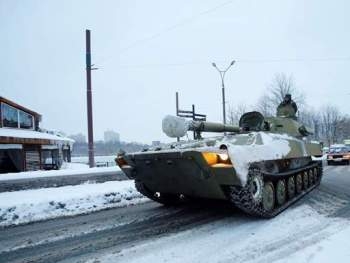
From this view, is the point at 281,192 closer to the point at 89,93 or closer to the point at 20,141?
the point at 89,93

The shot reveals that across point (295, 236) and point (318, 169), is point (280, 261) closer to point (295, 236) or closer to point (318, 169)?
point (295, 236)

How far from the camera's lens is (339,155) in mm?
29719

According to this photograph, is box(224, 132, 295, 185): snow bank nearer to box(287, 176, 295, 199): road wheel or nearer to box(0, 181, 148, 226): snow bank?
box(287, 176, 295, 199): road wheel

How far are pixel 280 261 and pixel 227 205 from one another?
4.30m

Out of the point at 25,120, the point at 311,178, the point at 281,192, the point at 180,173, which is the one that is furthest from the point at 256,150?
the point at 25,120

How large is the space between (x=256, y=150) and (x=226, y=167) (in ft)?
3.69

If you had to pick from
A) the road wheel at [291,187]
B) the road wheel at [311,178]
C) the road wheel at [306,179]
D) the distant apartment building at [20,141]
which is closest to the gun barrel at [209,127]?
the road wheel at [291,187]

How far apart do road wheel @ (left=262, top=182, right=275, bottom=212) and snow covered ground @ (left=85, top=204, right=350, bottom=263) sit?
13.6 inches

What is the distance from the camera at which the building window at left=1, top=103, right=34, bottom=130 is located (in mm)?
27438

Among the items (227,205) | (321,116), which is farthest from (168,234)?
(321,116)

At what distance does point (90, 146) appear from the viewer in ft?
58.4

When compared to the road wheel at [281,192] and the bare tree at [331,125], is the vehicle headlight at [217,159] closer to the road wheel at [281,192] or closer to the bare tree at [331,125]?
the road wheel at [281,192]

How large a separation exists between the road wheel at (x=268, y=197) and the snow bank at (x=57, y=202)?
3.67m

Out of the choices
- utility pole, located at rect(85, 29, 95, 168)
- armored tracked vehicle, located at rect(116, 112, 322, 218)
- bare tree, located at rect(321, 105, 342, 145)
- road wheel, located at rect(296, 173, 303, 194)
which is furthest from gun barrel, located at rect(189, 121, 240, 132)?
bare tree, located at rect(321, 105, 342, 145)
